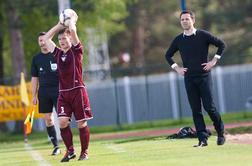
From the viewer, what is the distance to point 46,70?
15914 millimetres

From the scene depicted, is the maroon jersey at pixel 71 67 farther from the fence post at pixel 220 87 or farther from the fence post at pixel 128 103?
the fence post at pixel 128 103

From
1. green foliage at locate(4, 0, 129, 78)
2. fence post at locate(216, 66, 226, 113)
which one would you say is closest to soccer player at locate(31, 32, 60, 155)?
green foliage at locate(4, 0, 129, 78)

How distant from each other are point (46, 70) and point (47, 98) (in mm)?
544

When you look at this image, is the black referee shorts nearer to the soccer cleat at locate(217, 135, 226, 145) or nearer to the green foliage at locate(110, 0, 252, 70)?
the soccer cleat at locate(217, 135, 226, 145)

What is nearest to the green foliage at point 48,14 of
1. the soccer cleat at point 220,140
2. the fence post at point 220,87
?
the fence post at point 220,87

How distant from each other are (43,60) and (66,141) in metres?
2.75

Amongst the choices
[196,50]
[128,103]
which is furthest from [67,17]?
[128,103]

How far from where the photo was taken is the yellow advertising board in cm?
2819

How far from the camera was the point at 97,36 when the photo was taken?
46.0m

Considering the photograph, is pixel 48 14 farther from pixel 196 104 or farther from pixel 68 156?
pixel 68 156

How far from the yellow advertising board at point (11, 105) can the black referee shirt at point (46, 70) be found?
12.0 meters

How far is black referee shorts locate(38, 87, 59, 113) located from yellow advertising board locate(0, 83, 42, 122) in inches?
467

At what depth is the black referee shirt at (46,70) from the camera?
52.0 ft

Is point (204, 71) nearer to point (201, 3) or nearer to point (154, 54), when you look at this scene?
point (201, 3)
